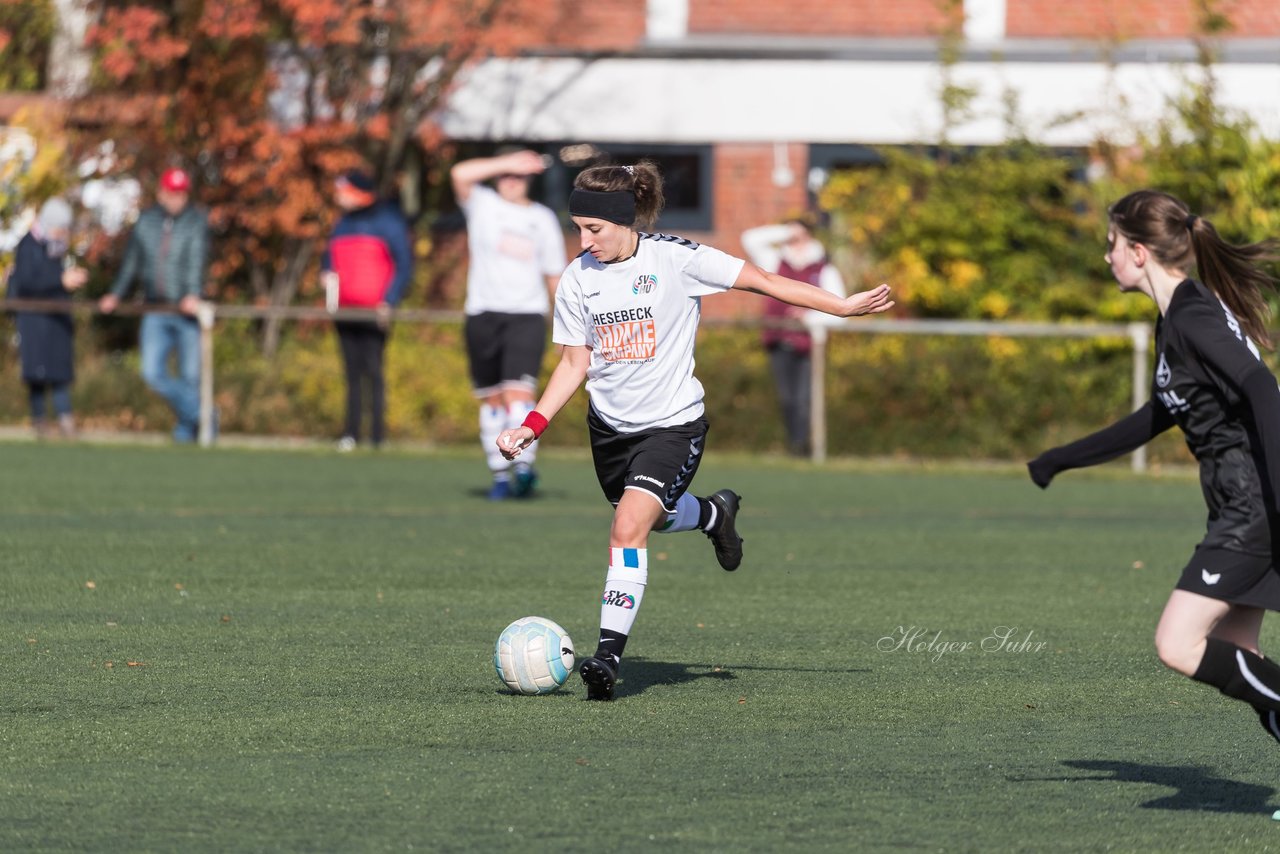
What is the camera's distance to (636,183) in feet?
24.4

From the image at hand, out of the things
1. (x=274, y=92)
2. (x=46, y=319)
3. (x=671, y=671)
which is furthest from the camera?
(x=274, y=92)

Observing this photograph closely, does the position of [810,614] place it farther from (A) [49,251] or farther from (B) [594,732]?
(A) [49,251]

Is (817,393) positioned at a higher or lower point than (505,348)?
lower

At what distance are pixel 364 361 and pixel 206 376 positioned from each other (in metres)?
1.80

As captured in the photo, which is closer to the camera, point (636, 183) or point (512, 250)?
point (636, 183)

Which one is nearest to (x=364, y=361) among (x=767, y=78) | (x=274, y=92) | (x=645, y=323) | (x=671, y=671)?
(x=274, y=92)

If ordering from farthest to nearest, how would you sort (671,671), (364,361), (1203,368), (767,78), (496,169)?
(767,78) → (364,361) → (496,169) → (671,671) → (1203,368)

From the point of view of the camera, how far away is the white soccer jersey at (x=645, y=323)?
7496mm

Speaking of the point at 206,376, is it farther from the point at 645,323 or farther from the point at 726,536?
the point at 645,323

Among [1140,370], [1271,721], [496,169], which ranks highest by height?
[496,169]

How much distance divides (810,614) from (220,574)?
3044mm

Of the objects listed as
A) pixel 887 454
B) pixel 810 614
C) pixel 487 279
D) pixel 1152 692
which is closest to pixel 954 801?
pixel 1152 692

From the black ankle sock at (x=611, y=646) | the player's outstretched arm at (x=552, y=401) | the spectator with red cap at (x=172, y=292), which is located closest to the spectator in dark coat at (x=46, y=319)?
the spectator with red cap at (x=172, y=292)

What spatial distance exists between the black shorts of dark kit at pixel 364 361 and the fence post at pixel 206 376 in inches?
56.1
